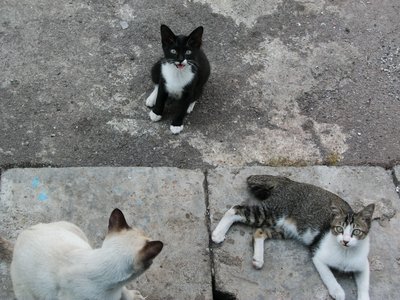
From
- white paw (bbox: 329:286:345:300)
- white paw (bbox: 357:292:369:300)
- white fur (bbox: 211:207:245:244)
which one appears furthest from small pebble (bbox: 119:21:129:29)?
white paw (bbox: 357:292:369:300)

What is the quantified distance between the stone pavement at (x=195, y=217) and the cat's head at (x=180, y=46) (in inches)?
33.0

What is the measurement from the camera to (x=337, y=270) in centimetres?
376

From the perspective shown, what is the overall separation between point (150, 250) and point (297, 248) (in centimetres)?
141

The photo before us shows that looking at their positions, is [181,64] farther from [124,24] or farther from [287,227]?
[287,227]

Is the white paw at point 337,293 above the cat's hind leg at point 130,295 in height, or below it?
above

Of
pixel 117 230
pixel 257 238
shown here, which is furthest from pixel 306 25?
pixel 117 230

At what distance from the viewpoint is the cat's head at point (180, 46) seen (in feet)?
13.7

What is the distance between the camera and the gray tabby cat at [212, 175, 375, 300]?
142 inches

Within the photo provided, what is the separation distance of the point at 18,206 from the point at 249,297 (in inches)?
66.2

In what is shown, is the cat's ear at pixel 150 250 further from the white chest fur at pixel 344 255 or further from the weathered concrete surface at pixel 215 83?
the weathered concrete surface at pixel 215 83

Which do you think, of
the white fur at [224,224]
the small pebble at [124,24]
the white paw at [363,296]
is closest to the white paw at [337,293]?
the white paw at [363,296]

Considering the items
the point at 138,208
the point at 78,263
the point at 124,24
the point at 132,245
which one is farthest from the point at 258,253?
the point at 124,24

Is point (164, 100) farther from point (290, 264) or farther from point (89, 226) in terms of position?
point (290, 264)

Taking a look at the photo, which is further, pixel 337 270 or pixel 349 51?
pixel 349 51
